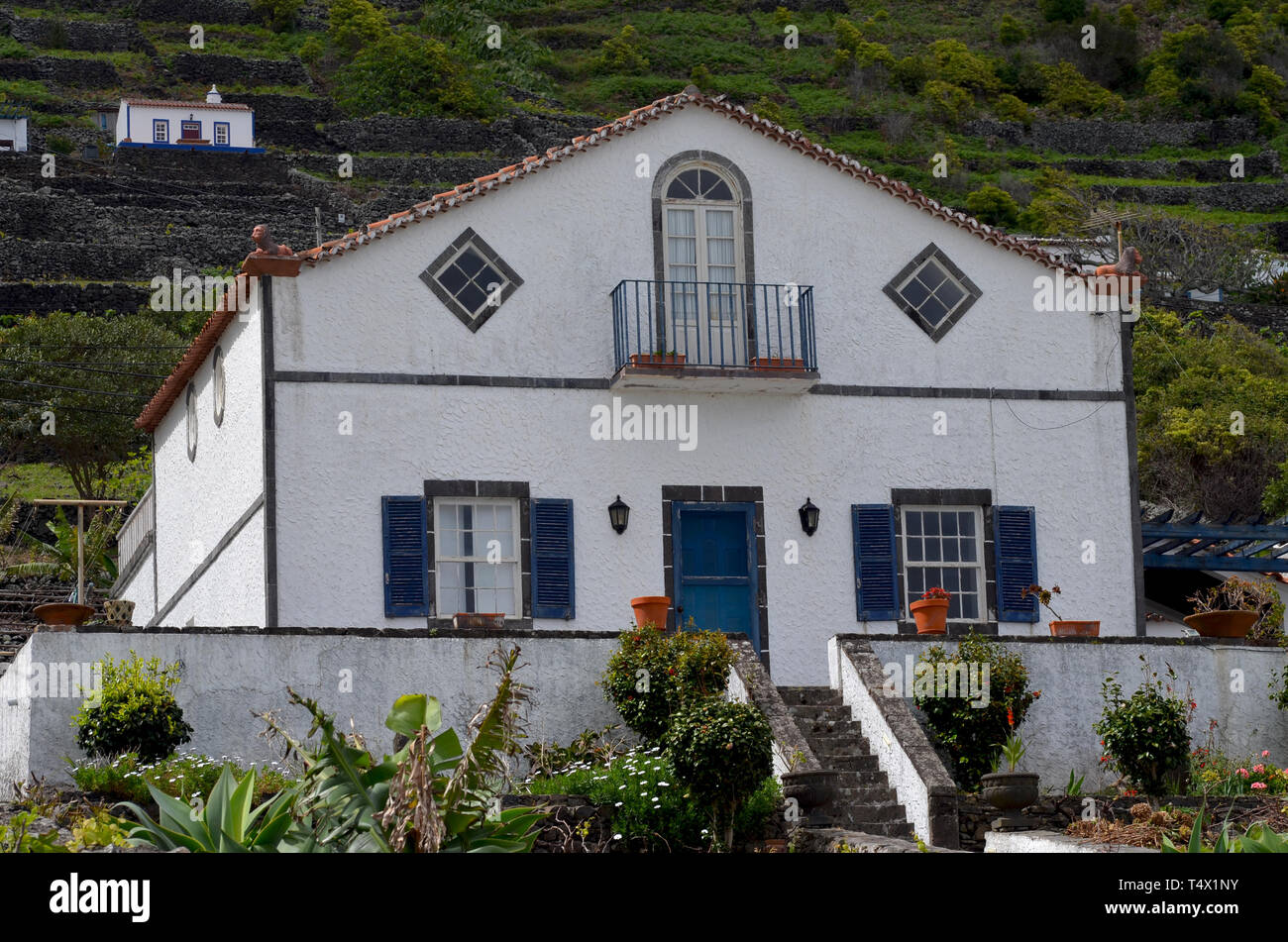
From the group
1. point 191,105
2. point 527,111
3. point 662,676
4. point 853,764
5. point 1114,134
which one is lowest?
point 853,764

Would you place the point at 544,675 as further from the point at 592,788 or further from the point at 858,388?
the point at 858,388

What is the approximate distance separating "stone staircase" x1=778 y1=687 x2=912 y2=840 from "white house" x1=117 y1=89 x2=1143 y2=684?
85.0 inches

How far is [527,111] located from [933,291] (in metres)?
78.5

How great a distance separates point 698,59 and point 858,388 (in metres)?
95.6

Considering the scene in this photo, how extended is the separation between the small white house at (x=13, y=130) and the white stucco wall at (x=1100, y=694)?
77.5 metres

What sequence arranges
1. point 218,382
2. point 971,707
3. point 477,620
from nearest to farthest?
point 971,707 → point 477,620 → point 218,382

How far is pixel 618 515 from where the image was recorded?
832 inches

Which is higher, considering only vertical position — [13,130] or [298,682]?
[13,130]

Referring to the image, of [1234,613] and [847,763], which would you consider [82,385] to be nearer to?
[1234,613]

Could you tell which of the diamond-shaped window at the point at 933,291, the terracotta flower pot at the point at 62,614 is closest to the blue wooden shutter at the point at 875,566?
the diamond-shaped window at the point at 933,291

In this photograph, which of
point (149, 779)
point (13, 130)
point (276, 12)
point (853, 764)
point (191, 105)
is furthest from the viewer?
point (276, 12)

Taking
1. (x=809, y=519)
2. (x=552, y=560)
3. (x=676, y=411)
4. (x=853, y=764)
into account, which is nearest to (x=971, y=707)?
(x=853, y=764)

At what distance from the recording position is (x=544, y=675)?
18.2 meters
